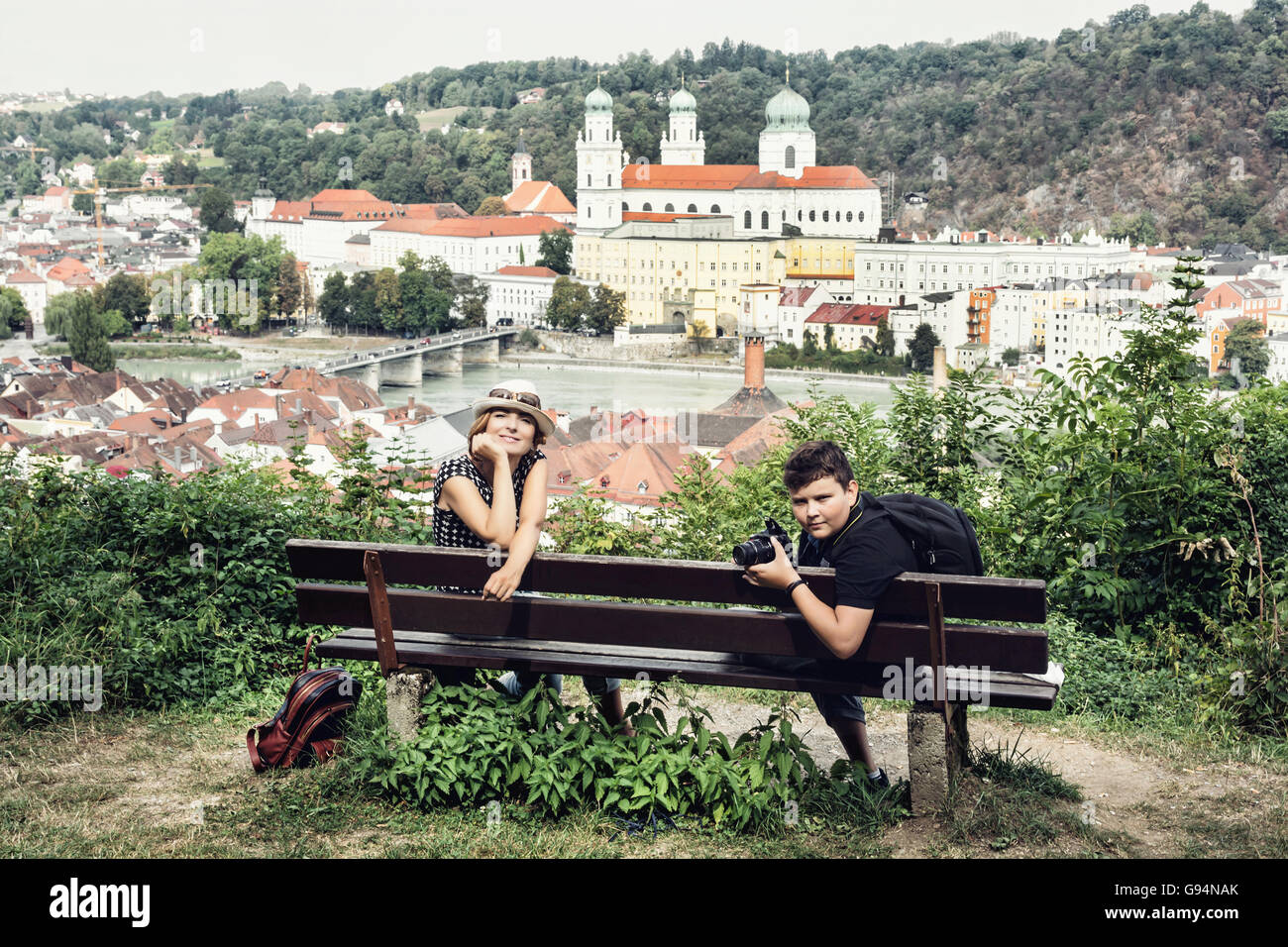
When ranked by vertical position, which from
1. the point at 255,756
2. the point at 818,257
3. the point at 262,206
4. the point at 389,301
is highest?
the point at 262,206

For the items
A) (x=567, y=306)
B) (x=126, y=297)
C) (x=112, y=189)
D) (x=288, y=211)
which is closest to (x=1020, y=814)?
(x=567, y=306)

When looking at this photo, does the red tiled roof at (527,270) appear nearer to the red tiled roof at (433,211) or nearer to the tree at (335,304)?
the tree at (335,304)

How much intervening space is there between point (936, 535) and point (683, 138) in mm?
51295

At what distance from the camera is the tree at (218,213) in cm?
5700

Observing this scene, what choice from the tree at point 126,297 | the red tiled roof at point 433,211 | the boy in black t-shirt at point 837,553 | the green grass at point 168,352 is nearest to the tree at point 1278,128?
the red tiled roof at point 433,211

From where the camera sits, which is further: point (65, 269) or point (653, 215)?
point (65, 269)

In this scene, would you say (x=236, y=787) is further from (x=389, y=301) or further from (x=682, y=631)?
(x=389, y=301)

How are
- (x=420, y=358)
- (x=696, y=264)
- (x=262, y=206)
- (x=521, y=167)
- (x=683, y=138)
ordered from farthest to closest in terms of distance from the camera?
(x=521, y=167) → (x=262, y=206) → (x=683, y=138) → (x=696, y=264) → (x=420, y=358)

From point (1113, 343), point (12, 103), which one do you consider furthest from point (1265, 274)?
point (12, 103)

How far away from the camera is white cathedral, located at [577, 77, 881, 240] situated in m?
45.7

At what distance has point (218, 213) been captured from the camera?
188 ft

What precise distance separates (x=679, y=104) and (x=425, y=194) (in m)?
13.2

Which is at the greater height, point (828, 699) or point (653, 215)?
point (653, 215)

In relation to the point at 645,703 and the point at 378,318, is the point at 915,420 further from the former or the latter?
the point at 378,318
